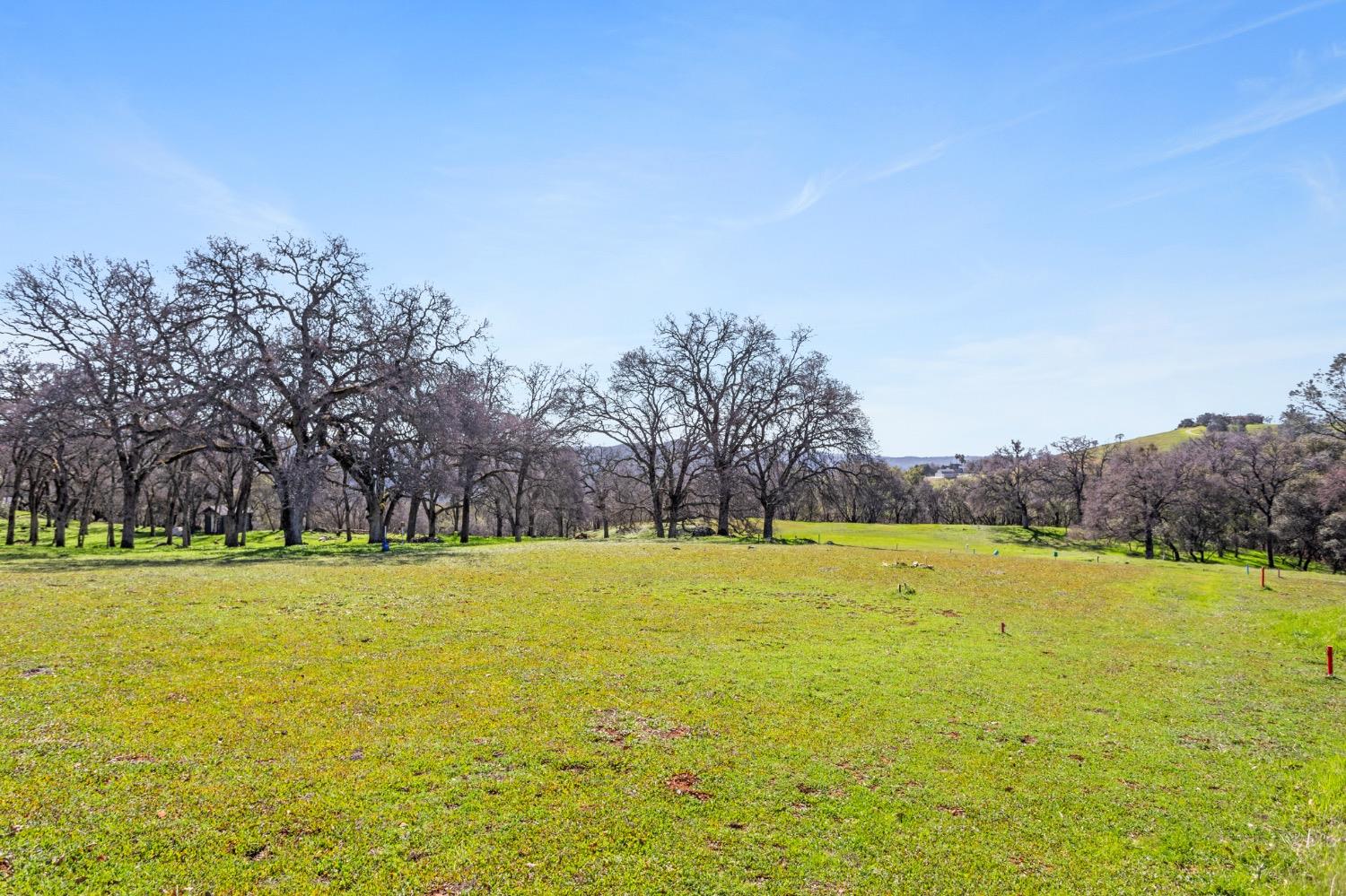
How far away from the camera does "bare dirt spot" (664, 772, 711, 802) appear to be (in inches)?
286

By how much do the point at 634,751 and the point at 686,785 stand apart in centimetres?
104

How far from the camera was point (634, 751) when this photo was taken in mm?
8320

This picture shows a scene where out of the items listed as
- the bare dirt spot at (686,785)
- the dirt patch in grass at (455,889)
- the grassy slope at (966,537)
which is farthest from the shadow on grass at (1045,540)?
the dirt patch in grass at (455,889)

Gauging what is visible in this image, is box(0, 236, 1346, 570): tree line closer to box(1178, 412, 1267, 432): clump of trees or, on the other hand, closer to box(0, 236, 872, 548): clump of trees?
box(0, 236, 872, 548): clump of trees

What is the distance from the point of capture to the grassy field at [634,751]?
5.88m

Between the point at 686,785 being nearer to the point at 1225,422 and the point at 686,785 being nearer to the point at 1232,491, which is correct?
the point at 1232,491

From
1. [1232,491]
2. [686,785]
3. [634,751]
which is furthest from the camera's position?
[1232,491]

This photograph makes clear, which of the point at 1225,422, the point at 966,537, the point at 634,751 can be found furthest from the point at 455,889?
the point at 1225,422

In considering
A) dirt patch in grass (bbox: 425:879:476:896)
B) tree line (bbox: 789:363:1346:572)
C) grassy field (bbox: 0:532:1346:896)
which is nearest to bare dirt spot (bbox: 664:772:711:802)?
grassy field (bbox: 0:532:1346:896)

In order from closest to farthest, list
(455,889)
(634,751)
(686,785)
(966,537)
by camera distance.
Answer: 1. (455,889)
2. (686,785)
3. (634,751)
4. (966,537)

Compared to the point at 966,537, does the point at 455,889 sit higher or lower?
higher

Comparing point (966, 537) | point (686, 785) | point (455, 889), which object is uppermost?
point (455, 889)

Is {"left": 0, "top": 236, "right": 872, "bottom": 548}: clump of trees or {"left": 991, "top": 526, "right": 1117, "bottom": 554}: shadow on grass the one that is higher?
{"left": 0, "top": 236, "right": 872, "bottom": 548}: clump of trees

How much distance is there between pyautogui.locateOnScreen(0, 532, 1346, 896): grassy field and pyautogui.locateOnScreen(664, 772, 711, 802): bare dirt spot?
0.13 feet
